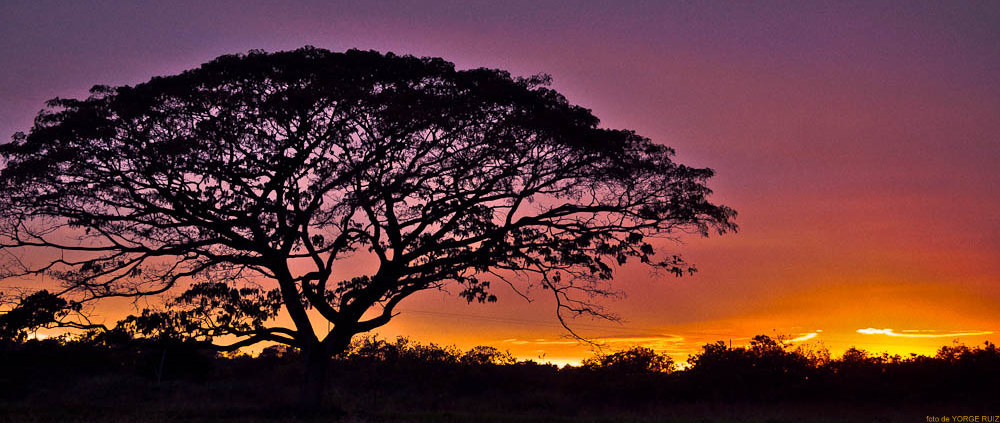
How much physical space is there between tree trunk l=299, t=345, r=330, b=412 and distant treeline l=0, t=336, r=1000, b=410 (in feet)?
Result: 27.3

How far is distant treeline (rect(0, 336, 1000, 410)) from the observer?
115 feet

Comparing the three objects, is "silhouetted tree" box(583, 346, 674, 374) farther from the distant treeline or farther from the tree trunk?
the tree trunk

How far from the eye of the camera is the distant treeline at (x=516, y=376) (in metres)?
35.1

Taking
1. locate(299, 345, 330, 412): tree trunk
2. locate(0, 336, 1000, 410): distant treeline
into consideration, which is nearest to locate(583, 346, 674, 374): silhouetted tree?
locate(0, 336, 1000, 410): distant treeline

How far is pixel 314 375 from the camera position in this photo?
26.4 m

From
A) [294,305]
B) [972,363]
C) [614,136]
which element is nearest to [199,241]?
[294,305]

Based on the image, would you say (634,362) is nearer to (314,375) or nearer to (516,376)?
(516,376)

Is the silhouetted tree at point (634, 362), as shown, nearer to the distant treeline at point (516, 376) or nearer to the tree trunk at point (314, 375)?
the distant treeline at point (516, 376)

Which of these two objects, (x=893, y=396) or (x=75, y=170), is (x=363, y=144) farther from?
(x=893, y=396)

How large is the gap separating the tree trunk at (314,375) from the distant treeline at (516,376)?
8.31 m

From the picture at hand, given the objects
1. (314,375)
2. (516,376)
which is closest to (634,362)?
(516,376)

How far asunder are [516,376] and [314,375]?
18.6 m

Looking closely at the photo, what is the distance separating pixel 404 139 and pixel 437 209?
2.55 metres

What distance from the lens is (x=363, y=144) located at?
23.5m
